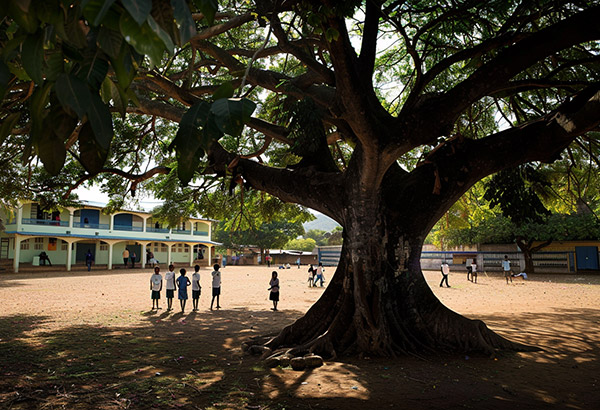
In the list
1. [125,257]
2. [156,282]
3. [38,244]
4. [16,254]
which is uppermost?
[38,244]

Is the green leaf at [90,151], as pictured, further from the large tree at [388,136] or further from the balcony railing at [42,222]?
the balcony railing at [42,222]

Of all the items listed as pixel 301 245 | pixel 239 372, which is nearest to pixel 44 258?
pixel 239 372

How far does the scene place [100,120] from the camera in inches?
63.9

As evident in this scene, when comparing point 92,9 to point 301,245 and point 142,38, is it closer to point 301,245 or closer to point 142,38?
point 142,38

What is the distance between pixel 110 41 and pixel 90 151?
53 centimetres

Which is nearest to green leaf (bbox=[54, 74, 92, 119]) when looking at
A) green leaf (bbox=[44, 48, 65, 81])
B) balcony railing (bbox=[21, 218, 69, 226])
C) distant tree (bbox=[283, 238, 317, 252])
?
green leaf (bbox=[44, 48, 65, 81])

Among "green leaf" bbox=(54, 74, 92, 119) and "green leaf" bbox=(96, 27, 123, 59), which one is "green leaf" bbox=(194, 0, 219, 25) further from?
"green leaf" bbox=(54, 74, 92, 119)

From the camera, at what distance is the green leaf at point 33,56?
5.21 feet

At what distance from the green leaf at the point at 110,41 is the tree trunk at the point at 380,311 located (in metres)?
5.94

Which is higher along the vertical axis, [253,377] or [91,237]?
[91,237]

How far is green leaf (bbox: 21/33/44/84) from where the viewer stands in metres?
1.59

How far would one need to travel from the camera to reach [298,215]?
48.3ft

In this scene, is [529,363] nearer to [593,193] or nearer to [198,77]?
[593,193]

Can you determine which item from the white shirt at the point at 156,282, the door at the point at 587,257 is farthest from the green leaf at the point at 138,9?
the door at the point at 587,257
